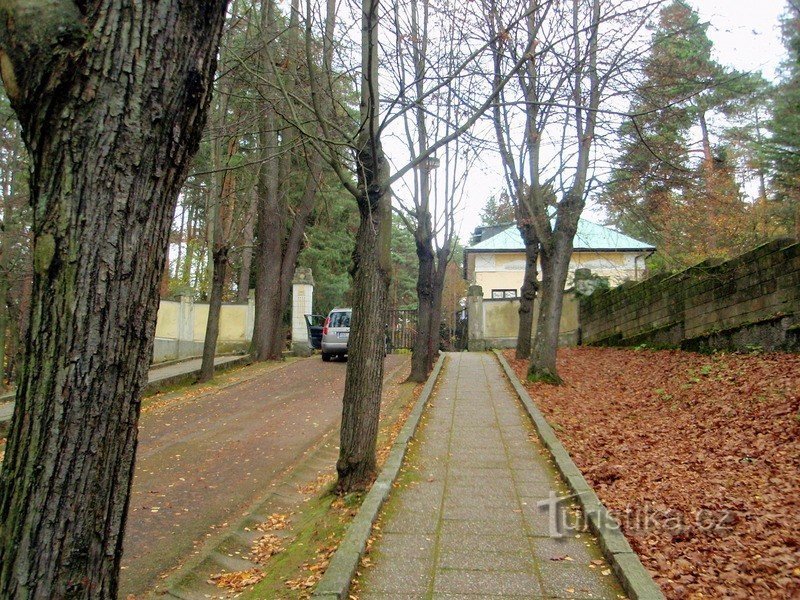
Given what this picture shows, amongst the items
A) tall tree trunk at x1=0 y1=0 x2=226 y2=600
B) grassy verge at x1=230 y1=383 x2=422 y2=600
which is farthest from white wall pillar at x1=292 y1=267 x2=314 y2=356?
tall tree trunk at x1=0 y1=0 x2=226 y2=600

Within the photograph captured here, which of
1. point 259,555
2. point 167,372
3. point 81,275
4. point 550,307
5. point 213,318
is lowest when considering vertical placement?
point 259,555

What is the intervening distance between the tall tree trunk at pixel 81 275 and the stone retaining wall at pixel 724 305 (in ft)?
30.1

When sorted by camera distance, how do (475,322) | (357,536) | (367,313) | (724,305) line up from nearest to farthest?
(357,536)
(367,313)
(724,305)
(475,322)

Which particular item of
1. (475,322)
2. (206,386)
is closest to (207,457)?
(206,386)

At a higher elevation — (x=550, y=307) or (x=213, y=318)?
(x=550, y=307)

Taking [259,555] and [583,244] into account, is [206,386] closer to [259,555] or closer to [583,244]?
[259,555]

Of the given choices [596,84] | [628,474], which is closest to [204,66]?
[628,474]

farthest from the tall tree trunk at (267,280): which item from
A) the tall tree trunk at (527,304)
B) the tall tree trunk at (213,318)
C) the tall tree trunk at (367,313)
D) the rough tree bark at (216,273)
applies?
the tall tree trunk at (367,313)

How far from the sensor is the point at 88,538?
227 cm

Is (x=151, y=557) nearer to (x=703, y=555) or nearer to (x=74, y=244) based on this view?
(x=74, y=244)

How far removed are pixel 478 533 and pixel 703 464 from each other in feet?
8.75

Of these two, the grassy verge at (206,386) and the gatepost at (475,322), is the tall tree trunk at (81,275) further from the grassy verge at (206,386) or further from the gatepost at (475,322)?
the gatepost at (475,322)

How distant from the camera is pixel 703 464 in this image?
6.27 m

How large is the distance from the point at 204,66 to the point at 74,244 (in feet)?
2.84
